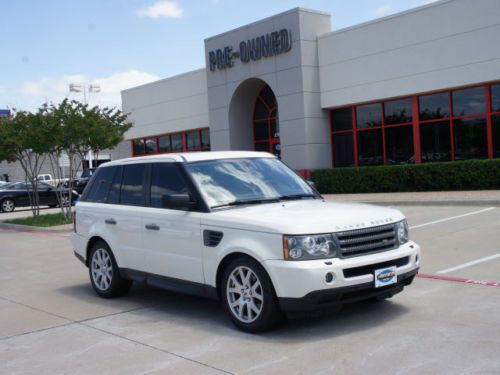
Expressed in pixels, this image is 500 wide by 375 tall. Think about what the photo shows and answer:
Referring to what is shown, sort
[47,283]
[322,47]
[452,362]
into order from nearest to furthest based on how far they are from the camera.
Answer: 1. [452,362]
2. [47,283]
3. [322,47]

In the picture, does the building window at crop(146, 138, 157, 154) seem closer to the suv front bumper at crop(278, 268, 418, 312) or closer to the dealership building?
the dealership building

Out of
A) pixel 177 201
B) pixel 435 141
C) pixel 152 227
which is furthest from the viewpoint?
pixel 435 141

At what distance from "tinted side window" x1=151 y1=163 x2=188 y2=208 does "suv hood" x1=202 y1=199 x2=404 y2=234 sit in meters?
0.74

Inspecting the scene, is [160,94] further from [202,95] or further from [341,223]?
[341,223]

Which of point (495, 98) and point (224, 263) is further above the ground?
point (495, 98)

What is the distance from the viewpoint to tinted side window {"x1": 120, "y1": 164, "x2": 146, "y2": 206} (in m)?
7.74

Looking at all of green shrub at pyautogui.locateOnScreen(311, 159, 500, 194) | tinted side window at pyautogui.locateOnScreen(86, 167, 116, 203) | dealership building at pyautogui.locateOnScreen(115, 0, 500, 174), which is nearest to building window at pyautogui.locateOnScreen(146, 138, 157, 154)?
dealership building at pyautogui.locateOnScreen(115, 0, 500, 174)

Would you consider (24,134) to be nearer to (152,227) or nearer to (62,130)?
(62,130)

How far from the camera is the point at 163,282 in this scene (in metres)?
7.22

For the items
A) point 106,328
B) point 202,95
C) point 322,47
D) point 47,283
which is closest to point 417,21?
point 322,47

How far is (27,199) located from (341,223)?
26.9 m

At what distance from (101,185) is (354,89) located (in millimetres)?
18645

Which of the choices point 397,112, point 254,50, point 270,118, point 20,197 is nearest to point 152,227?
point 397,112

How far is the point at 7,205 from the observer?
29.5 meters
